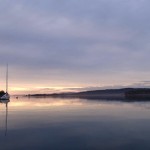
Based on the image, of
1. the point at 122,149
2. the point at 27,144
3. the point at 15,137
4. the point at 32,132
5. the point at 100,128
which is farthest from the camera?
the point at 100,128

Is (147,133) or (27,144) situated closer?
(27,144)

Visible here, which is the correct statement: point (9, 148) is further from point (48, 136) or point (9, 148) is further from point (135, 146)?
point (135, 146)

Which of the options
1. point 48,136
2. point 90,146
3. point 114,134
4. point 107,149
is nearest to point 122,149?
point 107,149

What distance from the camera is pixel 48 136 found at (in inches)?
818

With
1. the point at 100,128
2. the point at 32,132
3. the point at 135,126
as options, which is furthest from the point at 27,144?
the point at 135,126

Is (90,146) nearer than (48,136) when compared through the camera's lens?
Yes

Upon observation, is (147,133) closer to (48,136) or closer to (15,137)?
(48,136)

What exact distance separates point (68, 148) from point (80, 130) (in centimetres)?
654

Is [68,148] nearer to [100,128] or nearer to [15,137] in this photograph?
[15,137]

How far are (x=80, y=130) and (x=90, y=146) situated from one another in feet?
19.7

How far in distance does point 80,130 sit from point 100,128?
1642 mm

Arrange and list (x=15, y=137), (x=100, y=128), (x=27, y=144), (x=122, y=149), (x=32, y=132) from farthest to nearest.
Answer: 1. (x=100, y=128)
2. (x=32, y=132)
3. (x=15, y=137)
4. (x=27, y=144)
5. (x=122, y=149)

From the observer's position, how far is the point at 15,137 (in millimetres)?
20172

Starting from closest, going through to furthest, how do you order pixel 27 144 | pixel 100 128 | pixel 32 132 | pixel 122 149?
pixel 122 149 → pixel 27 144 → pixel 32 132 → pixel 100 128
